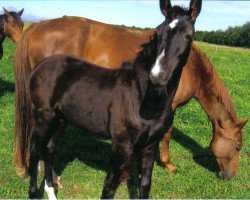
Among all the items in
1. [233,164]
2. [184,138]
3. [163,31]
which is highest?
[163,31]

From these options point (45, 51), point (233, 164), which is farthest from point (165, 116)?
point (45, 51)

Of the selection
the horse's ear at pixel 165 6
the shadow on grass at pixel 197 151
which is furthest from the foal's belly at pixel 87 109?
the shadow on grass at pixel 197 151

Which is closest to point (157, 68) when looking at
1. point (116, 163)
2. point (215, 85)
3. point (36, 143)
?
point (116, 163)

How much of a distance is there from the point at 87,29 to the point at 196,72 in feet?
6.10

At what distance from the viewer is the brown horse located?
546cm

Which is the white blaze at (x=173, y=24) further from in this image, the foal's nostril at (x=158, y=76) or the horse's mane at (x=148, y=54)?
the foal's nostril at (x=158, y=76)

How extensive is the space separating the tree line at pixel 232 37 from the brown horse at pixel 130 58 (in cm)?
4014

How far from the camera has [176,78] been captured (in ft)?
11.8

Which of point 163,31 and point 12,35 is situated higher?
point 163,31

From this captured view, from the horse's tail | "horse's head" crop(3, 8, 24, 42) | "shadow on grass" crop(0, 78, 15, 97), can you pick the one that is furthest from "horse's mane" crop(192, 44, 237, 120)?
"horse's head" crop(3, 8, 24, 42)

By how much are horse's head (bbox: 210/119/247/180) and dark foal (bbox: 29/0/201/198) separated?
1.90 metres

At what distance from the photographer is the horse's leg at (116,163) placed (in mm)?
3645

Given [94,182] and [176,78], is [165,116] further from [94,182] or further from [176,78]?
[94,182]

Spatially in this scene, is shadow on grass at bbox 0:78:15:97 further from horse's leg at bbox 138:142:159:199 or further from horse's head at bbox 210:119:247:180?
horse's leg at bbox 138:142:159:199
